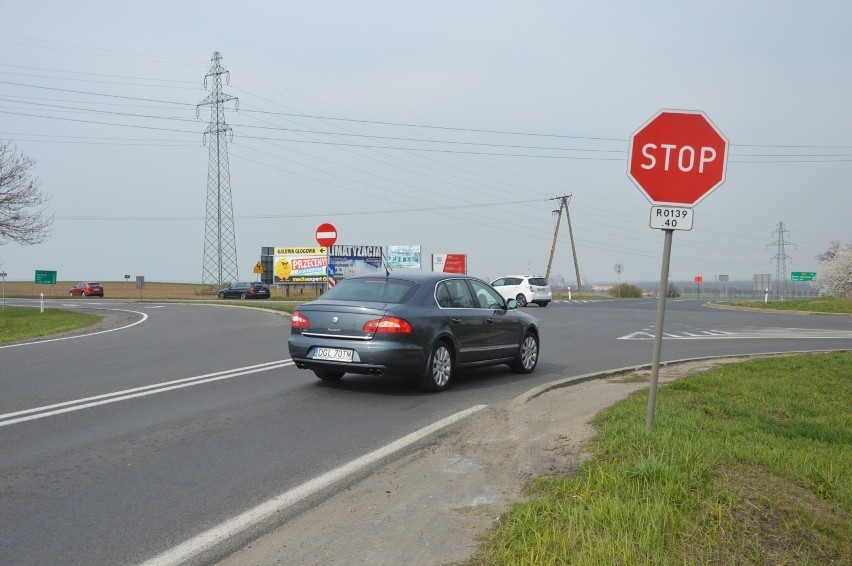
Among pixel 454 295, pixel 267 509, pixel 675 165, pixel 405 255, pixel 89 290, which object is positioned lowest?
pixel 267 509

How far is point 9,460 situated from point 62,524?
1.81 metres

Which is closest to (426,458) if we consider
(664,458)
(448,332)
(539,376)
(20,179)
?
(664,458)

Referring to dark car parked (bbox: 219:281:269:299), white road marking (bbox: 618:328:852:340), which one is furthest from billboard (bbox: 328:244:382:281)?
white road marking (bbox: 618:328:852:340)

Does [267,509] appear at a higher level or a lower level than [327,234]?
lower

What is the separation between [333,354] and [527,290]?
33.5m

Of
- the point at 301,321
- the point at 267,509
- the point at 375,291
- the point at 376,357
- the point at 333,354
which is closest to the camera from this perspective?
the point at 267,509

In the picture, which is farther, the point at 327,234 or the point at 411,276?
the point at 327,234

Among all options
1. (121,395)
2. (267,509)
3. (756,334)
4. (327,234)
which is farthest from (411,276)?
(756,334)

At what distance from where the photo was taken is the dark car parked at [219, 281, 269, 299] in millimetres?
59812

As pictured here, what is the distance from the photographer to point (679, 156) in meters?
6.17

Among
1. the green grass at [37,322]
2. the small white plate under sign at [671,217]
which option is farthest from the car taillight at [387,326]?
the green grass at [37,322]

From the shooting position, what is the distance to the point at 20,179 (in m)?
33.7

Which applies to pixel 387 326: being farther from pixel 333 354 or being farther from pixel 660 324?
pixel 660 324

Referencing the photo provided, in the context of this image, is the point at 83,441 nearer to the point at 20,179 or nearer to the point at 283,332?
the point at 283,332
